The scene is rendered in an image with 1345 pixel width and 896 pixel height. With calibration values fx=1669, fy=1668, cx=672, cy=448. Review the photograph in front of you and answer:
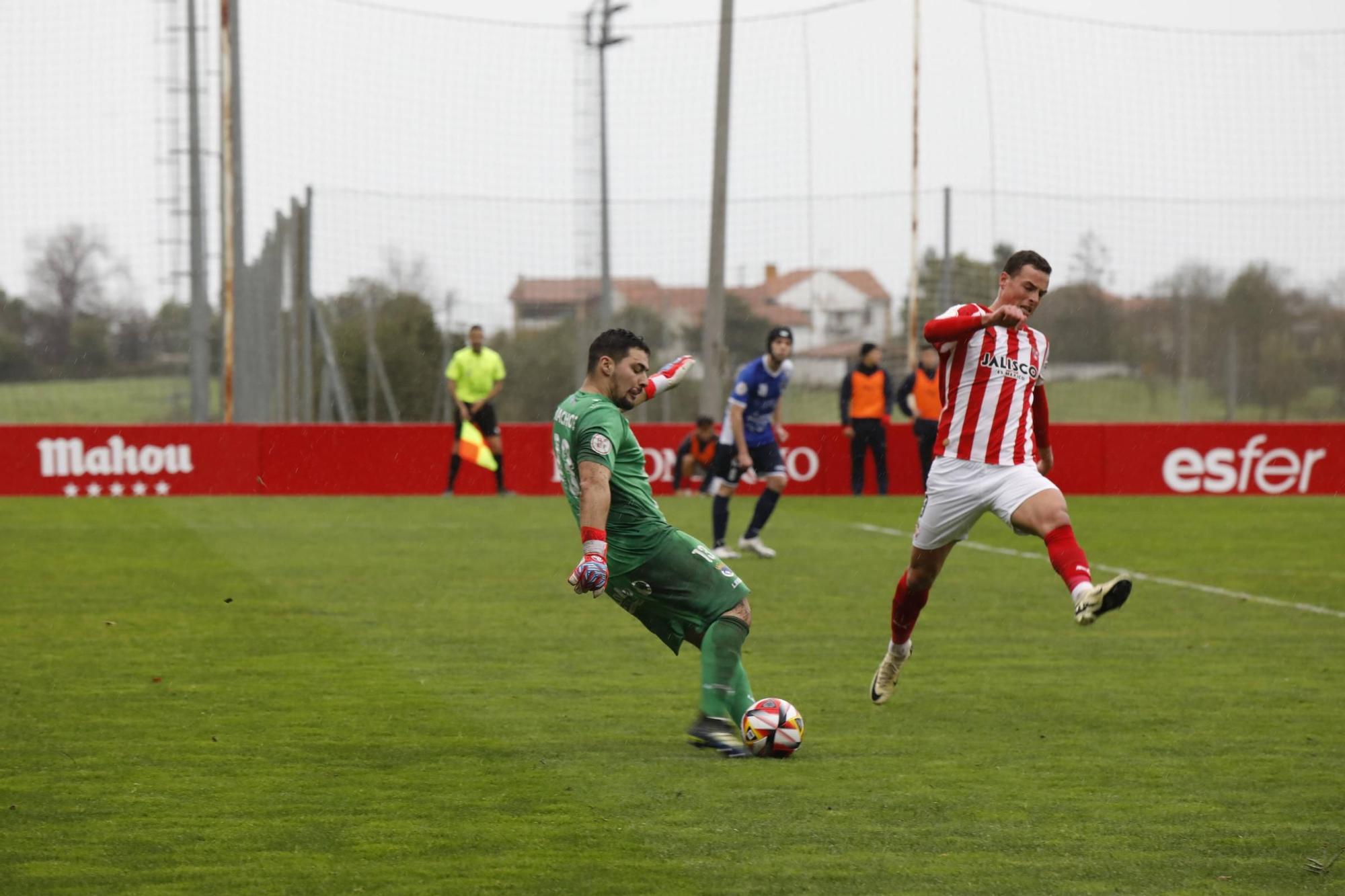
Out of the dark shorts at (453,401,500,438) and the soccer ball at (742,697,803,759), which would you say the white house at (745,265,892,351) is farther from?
the soccer ball at (742,697,803,759)

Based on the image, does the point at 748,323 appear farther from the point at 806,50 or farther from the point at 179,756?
the point at 179,756

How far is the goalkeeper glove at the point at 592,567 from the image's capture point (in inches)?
223

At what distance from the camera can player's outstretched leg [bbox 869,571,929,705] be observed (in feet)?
Result: 24.1

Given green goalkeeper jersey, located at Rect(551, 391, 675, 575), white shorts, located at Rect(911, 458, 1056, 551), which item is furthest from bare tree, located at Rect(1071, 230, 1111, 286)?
green goalkeeper jersey, located at Rect(551, 391, 675, 575)

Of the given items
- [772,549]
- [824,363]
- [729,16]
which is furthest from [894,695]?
[729,16]

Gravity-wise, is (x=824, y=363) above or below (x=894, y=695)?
above

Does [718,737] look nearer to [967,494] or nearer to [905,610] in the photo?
[905,610]

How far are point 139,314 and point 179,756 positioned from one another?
61.4ft

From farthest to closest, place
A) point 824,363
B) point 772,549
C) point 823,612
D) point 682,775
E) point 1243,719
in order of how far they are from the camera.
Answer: point 824,363, point 772,549, point 823,612, point 1243,719, point 682,775

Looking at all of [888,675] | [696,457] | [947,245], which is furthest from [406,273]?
[888,675]

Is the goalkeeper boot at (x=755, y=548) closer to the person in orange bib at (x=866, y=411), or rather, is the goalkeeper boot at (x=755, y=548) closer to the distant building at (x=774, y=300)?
the person in orange bib at (x=866, y=411)

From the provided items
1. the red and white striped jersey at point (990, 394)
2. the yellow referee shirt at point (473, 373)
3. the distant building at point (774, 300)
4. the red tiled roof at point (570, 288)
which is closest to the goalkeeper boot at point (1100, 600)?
the red and white striped jersey at point (990, 394)

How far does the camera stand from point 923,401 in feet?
69.8

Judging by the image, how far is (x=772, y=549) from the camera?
14828mm
